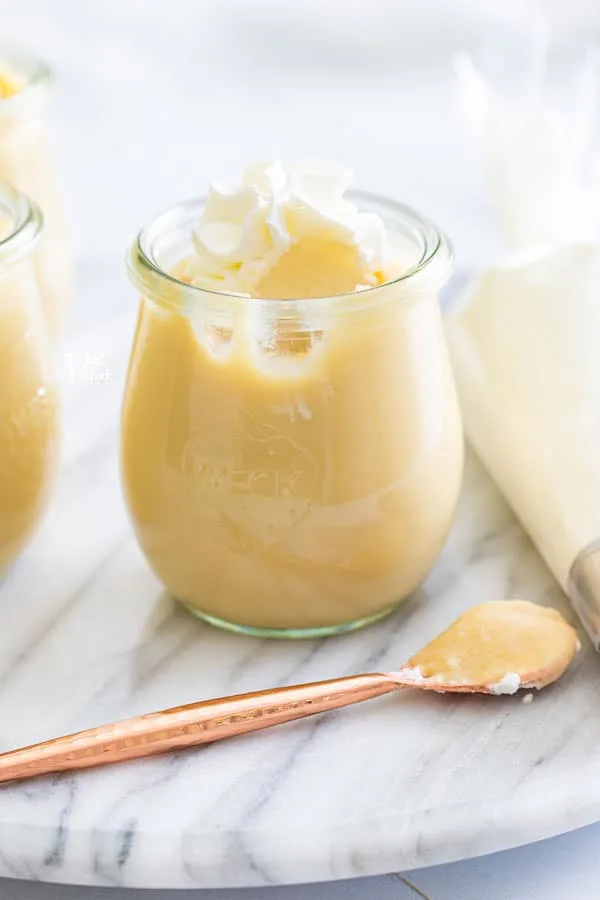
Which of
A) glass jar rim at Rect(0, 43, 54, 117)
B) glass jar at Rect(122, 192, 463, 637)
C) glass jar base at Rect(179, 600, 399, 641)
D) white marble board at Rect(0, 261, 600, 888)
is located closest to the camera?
white marble board at Rect(0, 261, 600, 888)

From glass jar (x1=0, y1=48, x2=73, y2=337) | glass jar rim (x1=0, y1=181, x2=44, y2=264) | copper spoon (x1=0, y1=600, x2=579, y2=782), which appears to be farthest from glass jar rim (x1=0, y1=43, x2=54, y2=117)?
copper spoon (x1=0, y1=600, x2=579, y2=782)

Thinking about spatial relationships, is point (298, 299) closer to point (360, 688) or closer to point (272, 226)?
point (272, 226)

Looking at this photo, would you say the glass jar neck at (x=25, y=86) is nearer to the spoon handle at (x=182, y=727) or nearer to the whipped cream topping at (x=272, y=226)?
the whipped cream topping at (x=272, y=226)

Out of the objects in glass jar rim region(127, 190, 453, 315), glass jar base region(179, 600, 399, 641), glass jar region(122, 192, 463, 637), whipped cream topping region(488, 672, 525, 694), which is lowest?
glass jar base region(179, 600, 399, 641)

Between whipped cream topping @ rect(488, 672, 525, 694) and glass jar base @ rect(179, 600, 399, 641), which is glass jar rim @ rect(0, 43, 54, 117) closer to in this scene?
glass jar base @ rect(179, 600, 399, 641)

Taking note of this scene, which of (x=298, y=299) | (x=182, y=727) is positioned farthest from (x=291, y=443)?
(x=182, y=727)

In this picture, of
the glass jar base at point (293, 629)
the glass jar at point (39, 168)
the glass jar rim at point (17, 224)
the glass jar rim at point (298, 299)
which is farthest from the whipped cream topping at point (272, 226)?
the glass jar at point (39, 168)
